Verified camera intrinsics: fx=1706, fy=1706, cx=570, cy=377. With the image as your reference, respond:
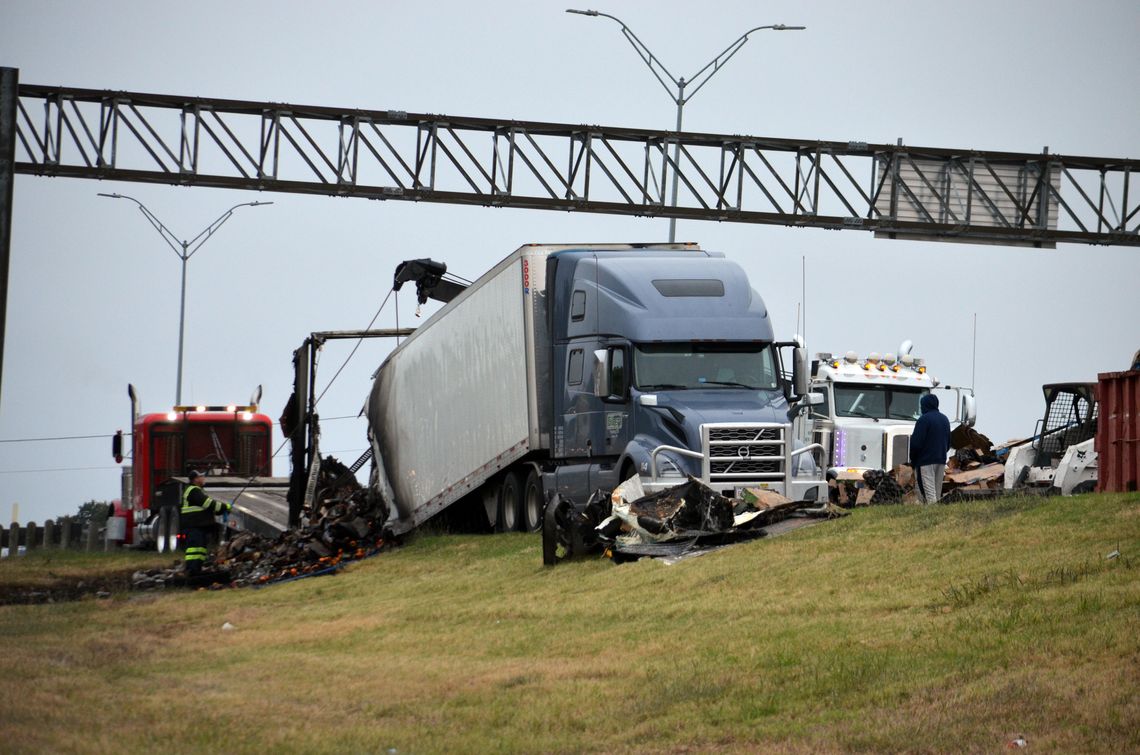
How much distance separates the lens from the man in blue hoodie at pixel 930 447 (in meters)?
21.7

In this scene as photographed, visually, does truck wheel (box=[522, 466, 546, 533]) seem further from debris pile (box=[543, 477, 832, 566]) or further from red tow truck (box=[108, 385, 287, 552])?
red tow truck (box=[108, 385, 287, 552])

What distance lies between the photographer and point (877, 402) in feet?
98.1

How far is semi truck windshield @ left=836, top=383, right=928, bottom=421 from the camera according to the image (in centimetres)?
2977

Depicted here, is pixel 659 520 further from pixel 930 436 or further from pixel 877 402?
pixel 877 402

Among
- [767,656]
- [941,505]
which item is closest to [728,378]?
[941,505]

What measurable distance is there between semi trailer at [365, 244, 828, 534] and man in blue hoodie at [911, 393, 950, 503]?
4.38 feet

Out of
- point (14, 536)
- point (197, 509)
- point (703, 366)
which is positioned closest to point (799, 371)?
point (703, 366)

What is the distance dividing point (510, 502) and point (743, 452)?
5.71m

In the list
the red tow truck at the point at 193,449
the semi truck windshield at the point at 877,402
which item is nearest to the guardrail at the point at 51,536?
the red tow truck at the point at 193,449

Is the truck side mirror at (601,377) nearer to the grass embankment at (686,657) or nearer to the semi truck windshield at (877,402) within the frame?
the grass embankment at (686,657)

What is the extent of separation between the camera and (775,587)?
627 inches

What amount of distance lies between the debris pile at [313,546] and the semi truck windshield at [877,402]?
822cm

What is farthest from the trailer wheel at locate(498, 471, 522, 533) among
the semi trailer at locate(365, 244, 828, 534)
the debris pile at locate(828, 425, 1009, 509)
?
the debris pile at locate(828, 425, 1009, 509)

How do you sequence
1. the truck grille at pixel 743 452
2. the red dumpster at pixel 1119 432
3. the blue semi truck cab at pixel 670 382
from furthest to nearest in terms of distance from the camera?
1. the blue semi truck cab at pixel 670 382
2. the truck grille at pixel 743 452
3. the red dumpster at pixel 1119 432
